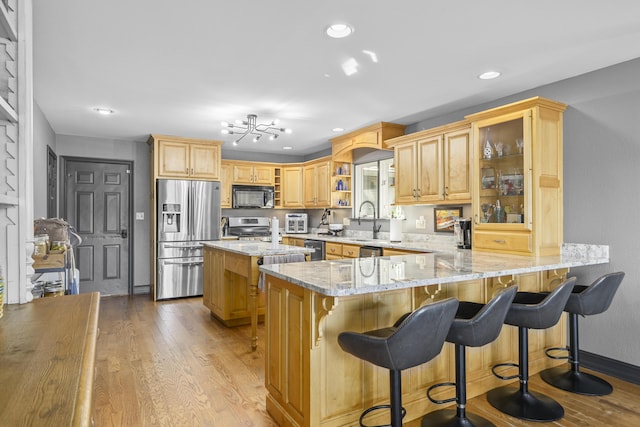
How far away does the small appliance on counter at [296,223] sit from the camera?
6.80m

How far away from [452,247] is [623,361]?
1665mm

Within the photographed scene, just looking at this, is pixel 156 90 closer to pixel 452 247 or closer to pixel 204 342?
pixel 204 342

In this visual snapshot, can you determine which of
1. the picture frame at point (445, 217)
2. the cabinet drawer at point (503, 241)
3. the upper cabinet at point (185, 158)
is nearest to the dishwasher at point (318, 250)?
the picture frame at point (445, 217)

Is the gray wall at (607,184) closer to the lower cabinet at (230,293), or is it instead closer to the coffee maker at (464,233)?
the coffee maker at (464,233)

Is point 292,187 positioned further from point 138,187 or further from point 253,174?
point 138,187

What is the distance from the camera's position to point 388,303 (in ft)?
7.36

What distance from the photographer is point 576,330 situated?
2.78 meters

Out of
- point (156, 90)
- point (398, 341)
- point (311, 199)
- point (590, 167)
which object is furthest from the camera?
point (311, 199)

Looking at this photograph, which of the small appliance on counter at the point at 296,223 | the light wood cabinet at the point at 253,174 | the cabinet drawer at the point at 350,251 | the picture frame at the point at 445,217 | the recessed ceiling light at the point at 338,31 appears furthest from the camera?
the small appliance on counter at the point at 296,223

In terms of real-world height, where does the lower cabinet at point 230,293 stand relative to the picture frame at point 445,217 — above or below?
below

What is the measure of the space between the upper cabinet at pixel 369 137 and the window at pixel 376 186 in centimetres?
41

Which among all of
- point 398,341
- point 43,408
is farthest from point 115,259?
point 43,408

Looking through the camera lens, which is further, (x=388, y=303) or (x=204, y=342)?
(x=204, y=342)

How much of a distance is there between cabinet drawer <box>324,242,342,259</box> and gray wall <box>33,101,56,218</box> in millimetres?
3394
